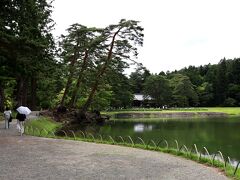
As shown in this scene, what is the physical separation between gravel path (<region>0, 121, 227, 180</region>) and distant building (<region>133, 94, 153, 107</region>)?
6668 centimetres

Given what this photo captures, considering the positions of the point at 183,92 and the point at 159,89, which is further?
the point at 183,92

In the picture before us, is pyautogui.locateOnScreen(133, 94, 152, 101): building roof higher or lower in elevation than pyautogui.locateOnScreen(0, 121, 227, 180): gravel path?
higher

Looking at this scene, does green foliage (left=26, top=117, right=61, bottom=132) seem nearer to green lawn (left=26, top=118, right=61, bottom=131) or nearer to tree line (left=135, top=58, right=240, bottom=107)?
green lawn (left=26, top=118, right=61, bottom=131)

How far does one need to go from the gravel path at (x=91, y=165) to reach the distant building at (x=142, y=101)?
219 feet

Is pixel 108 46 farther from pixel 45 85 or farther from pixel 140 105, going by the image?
pixel 140 105

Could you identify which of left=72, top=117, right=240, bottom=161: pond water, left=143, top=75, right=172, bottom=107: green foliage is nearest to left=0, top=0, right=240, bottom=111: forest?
left=143, top=75, right=172, bottom=107: green foliage

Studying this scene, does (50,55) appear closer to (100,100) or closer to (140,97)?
(100,100)

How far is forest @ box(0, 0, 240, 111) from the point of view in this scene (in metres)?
16.6

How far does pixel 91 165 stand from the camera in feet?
31.7

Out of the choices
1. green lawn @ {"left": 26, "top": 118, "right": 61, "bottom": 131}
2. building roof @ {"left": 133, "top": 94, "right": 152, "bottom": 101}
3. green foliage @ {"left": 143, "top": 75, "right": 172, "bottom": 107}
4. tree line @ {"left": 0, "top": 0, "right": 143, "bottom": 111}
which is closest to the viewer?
tree line @ {"left": 0, "top": 0, "right": 143, "bottom": 111}

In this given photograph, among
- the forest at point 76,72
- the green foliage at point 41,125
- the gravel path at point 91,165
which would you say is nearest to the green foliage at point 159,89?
the forest at point 76,72

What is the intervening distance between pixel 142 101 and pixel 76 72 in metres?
44.4

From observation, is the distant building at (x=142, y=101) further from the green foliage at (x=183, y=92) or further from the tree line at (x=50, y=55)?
the tree line at (x=50, y=55)

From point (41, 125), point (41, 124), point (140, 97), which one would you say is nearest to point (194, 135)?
point (41, 125)
